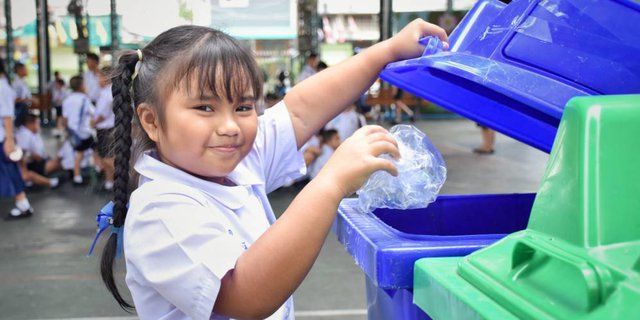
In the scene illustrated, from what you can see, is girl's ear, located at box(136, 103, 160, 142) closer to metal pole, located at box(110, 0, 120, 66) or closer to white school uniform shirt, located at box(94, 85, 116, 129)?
white school uniform shirt, located at box(94, 85, 116, 129)

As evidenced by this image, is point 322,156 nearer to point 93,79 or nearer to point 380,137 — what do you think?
point 93,79

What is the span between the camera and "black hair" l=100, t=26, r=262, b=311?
1308mm

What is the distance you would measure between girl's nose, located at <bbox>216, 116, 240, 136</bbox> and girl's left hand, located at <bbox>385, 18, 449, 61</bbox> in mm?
557

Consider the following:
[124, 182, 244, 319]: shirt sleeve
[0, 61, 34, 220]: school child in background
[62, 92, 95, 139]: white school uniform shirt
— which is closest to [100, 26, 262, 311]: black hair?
[124, 182, 244, 319]: shirt sleeve

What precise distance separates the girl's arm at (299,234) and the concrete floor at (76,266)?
256 centimetres

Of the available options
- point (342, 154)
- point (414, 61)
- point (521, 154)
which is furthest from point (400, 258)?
point (521, 154)

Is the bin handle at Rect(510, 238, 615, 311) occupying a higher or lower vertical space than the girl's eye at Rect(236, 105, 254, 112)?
lower

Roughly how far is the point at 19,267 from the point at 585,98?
445cm

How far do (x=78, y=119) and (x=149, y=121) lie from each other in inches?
273

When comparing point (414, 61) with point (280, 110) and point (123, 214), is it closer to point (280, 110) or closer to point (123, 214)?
point (280, 110)

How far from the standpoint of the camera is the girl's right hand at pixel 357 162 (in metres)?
1.15

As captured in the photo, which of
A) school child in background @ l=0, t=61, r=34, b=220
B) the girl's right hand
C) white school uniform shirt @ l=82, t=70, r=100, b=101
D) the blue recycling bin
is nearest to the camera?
the girl's right hand

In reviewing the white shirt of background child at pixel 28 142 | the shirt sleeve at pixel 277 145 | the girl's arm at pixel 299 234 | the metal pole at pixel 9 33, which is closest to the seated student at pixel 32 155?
the white shirt of background child at pixel 28 142

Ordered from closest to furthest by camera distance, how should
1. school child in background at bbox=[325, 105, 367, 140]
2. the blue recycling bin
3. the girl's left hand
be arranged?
1. the blue recycling bin
2. the girl's left hand
3. school child in background at bbox=[325, 105, 367, 140]
